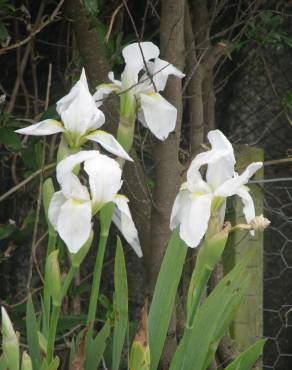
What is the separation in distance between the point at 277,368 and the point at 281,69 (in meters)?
0.93

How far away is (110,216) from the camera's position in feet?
3.87

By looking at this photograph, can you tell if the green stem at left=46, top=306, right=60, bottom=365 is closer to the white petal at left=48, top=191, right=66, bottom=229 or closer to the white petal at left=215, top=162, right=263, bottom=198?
the white petal at left=48, top=191, right=66, bottom=229

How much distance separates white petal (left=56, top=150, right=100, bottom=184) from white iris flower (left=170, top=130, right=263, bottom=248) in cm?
14

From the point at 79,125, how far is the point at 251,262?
39.8 inches

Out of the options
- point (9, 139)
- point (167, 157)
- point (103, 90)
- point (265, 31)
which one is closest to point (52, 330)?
point (103, 90)

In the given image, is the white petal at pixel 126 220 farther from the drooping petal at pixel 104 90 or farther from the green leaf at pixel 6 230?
the green leaf at pixel 6 230

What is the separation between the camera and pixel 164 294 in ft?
4.15

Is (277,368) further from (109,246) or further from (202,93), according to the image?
(202,93)

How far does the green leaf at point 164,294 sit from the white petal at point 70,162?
23 centimetres

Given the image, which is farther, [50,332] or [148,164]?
[148,164]

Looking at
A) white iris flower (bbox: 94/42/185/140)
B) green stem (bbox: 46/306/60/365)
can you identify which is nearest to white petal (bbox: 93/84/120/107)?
white iris flower (bbox: 94/42/185/140)

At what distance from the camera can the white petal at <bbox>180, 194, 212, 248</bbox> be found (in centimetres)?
104

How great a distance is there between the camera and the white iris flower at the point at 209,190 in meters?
1.05

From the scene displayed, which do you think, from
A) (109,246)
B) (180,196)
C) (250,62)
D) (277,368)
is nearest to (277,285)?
(277,368)
